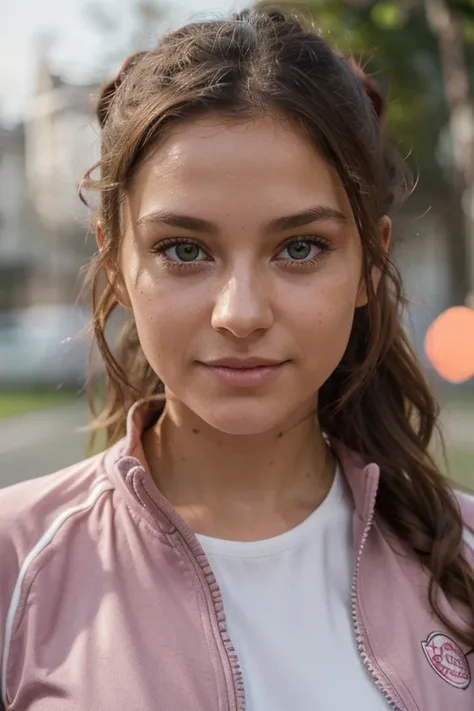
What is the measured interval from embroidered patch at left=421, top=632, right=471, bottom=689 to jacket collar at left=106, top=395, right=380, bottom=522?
0.83 ft

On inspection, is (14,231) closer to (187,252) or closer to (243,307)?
(187,252)

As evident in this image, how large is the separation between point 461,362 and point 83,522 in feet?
23.2

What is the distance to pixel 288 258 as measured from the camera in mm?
1643

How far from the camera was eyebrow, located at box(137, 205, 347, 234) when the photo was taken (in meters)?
1.60

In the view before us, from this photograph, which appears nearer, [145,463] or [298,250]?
[298,250]

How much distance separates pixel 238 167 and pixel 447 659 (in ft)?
3.05

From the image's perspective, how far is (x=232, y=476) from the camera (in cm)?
184

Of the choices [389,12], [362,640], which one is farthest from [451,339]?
[362,640]

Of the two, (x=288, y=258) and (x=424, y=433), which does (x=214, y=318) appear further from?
(x=424, y=433)

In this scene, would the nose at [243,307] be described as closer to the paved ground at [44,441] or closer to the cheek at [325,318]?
the cheek at [325,318]

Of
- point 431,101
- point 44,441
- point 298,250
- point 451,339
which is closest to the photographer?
point 298,250

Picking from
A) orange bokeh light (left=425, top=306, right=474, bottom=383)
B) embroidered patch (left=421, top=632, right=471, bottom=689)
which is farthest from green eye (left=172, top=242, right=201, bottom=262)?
orange bokeh light (left=425, top=306, right=474, bottom=383)

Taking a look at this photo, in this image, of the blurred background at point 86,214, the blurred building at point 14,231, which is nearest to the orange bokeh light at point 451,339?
the blurred background at point 86,214

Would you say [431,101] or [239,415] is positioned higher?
[431,101]
